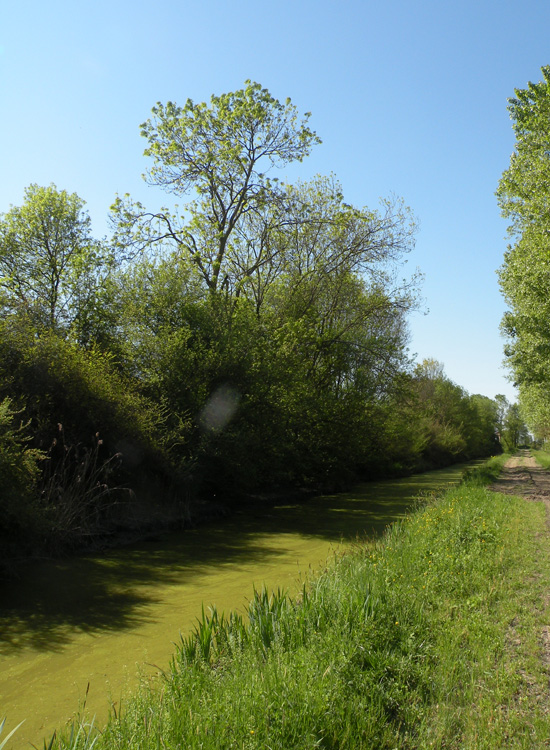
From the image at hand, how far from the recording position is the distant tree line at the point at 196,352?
1348 cm

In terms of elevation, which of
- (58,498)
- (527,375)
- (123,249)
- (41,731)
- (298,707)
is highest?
(123,249)

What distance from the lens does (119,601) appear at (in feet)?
30.0

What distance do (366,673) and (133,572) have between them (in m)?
7.36

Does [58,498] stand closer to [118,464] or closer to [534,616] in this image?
[118,464]

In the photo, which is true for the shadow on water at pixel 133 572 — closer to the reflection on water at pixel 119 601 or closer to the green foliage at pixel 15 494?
the reflection on water at pixel 119 601

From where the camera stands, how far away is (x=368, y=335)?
30.4 m

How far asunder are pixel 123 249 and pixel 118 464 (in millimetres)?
10421

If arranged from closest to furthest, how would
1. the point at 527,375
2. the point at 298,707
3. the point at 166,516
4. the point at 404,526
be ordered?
the point at 298,707, the point at 404,526, the point at 166,516, the point at 527,375

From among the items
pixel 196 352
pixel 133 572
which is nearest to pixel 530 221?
pixel 196 352

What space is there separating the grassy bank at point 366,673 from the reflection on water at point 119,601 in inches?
48.9

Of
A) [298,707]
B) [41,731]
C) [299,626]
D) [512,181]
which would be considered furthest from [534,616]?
[512,181]

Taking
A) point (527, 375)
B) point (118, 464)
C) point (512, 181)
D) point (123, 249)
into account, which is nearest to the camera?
point (118, 464)

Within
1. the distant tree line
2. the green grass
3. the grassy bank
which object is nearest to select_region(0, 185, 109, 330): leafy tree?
the distant tree line

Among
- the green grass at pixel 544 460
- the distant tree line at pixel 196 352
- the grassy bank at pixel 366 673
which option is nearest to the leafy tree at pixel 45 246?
the distant tree line at pixel 196 352
